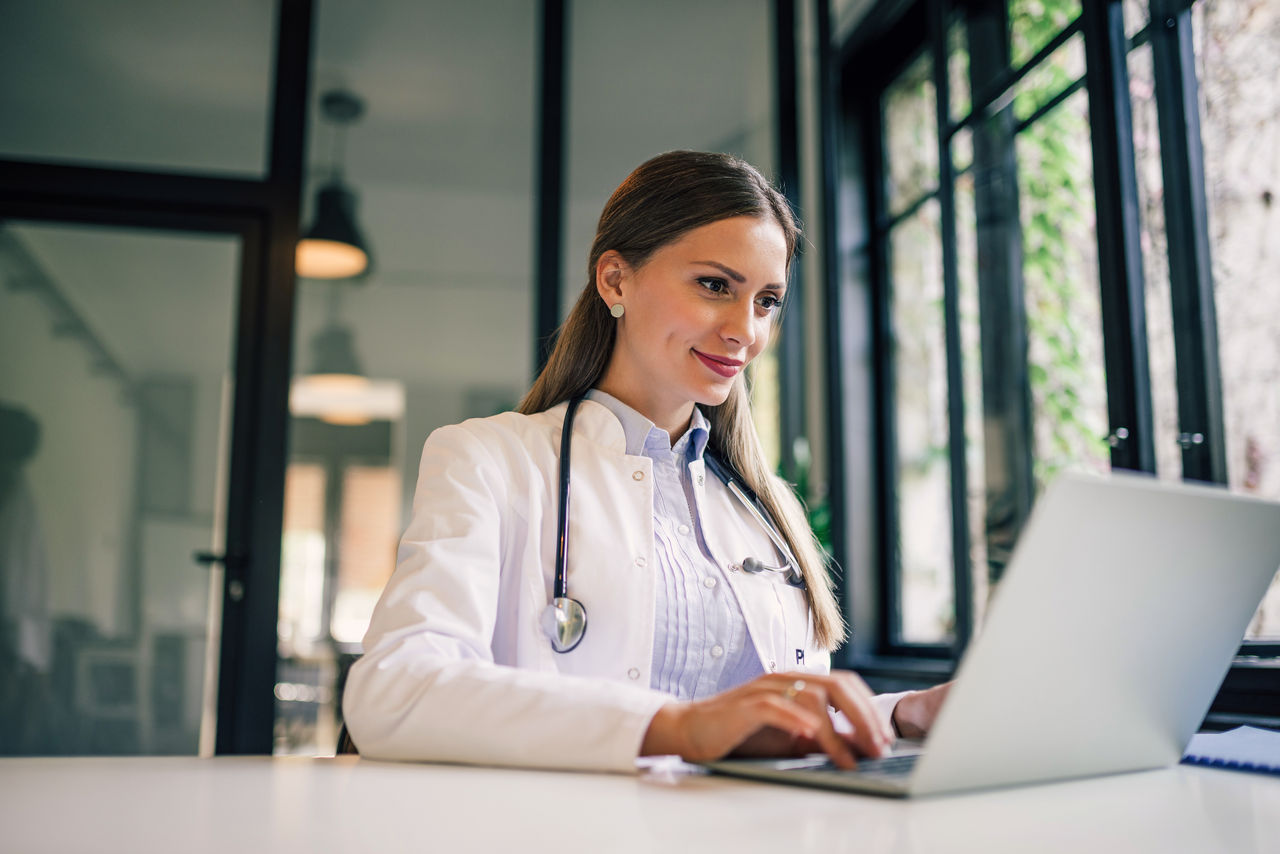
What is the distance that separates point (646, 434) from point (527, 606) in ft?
1.09

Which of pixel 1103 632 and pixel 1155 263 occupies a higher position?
pixel 1155 263

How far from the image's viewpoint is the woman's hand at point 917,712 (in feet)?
3.54

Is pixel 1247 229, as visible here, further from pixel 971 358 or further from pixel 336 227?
pixel 336 227

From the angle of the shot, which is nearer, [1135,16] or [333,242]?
[1135,16]

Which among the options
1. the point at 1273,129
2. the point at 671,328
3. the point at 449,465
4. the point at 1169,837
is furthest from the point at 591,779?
the point at 1273,129

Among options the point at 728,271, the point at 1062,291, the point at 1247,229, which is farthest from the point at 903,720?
the point at 1062,291

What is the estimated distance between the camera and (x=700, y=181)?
1432 millimetres

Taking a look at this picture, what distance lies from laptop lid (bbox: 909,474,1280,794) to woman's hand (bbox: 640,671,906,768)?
0.28 ft

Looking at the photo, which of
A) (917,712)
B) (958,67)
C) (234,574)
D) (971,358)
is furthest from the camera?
(234,574)

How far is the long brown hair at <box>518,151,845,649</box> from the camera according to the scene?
142 cm

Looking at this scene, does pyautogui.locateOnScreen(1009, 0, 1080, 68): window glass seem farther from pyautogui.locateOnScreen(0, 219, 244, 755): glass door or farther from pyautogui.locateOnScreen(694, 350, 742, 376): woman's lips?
pyautogui.locateOnScreen(0, 219, 244, 755): glass door

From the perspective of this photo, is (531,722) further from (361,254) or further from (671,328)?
(361,254)

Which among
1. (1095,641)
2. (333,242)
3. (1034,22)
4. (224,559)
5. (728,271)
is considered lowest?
(1095,641)

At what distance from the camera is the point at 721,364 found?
4.64 ft
